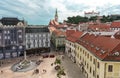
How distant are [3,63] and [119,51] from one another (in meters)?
49.5

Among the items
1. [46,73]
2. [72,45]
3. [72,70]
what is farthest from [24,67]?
[72,45]

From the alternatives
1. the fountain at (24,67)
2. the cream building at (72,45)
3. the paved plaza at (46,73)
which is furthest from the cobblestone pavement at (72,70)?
the fountain at (24,67)

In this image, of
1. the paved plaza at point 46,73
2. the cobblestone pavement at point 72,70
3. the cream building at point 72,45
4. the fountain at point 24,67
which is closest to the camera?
the cobblestone pavement at point 72,70

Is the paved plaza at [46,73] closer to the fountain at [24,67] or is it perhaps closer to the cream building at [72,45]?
the fountain at [24,67]

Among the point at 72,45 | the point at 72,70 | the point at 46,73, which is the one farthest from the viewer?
the point at 72,45

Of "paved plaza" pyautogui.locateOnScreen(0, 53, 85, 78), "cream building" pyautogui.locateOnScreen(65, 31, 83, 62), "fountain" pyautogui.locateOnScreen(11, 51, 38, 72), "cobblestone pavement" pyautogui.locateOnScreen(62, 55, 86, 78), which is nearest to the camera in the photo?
"cobblestone pavement" pyautogui.locateOnScreen(62, 55, 86, 78)

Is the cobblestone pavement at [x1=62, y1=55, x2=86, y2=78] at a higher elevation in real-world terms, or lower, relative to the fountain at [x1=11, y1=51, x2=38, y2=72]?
higher

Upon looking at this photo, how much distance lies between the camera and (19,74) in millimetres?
56156

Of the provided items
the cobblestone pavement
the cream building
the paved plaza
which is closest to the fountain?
the paved plaza

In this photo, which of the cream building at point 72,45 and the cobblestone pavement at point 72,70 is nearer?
the cobblestone pavement at point 72,70

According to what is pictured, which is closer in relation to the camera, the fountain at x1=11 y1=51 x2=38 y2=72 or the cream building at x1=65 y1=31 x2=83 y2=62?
the fountain at x1=11 y1=51 x2=38 y2=72

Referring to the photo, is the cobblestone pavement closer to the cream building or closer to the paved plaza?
the paved plaza

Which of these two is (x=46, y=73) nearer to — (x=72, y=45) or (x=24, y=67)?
(x=24, y=67)

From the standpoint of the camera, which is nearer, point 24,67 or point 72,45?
point 24,67
